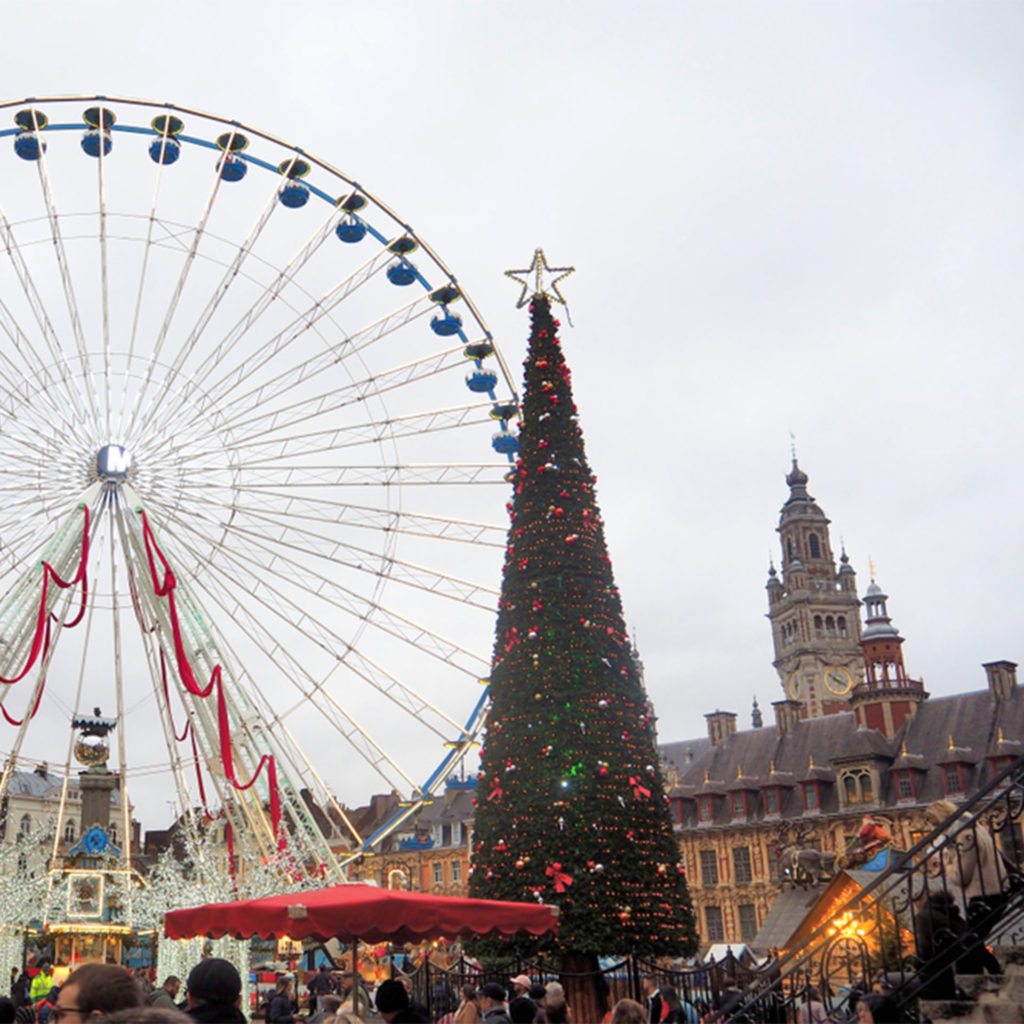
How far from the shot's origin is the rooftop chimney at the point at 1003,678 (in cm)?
4747

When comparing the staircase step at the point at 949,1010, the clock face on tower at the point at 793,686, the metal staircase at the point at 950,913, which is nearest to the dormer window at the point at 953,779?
the metal staircase at the point at 950,913

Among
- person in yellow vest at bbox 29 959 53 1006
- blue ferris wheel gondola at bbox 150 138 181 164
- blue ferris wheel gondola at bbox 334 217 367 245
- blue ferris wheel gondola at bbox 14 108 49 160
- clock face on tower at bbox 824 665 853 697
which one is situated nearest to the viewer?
person in yellow vest at bbox 29 959 53 1006

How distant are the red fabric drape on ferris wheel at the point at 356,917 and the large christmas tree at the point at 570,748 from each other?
3.87 m

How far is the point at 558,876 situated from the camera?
1588 centimetres

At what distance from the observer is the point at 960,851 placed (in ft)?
29.7

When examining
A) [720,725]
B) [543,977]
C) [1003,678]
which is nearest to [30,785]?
[720,725]

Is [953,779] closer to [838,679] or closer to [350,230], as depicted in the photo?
[350,230]

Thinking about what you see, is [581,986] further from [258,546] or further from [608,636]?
[258,546]

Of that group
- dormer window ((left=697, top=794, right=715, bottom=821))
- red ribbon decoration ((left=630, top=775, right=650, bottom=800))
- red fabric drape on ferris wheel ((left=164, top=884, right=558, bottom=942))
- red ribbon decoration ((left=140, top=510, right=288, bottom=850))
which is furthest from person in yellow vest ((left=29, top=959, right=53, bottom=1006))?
dormer window ((left=697, top=794, right=715, bottom=821))

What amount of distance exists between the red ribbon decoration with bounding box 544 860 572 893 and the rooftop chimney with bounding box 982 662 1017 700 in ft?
120

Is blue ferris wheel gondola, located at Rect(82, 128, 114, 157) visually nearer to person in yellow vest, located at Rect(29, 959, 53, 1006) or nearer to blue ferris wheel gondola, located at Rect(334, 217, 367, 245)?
blue ferris wheel gondola, located at Rect(334, 217, 367, 245)

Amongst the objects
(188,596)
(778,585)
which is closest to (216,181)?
(188,596)

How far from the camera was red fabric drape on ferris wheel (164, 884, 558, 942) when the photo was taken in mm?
10766

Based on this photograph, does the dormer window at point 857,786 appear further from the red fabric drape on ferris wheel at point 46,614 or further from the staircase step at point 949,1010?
the staircase step at point 949,1010
